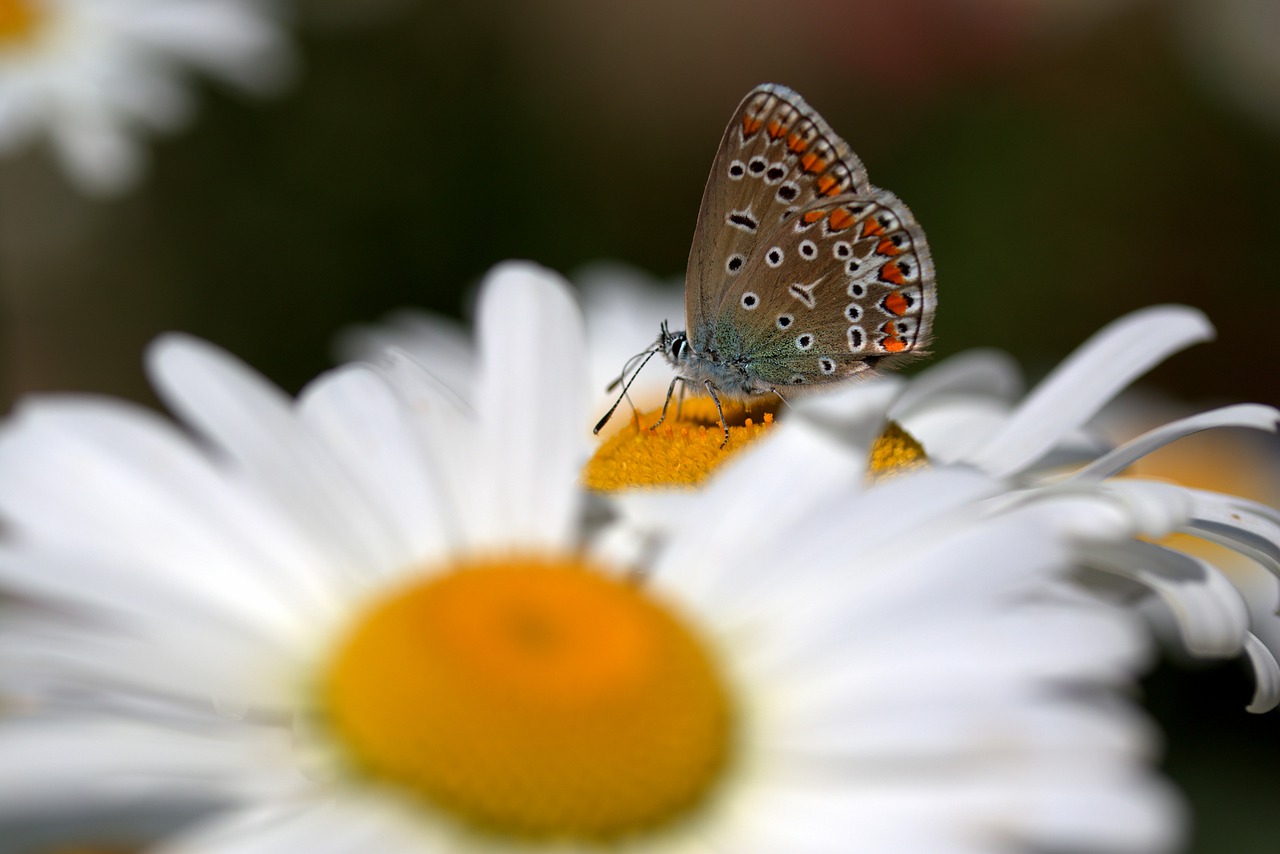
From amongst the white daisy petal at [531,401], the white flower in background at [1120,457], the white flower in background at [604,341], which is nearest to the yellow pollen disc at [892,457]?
the white flower in background at [1120,457]

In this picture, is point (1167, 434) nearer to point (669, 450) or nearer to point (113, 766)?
point (669, 450)

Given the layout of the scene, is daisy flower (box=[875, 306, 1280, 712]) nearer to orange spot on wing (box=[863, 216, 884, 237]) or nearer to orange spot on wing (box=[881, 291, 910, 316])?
orange spot on wing (box=[881, 291, 910, 316])

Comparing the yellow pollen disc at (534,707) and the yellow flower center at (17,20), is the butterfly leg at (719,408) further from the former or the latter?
the yellow flower center at (17,20)

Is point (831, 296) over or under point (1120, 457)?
over

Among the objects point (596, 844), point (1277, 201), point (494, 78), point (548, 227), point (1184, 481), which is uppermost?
point (494, 78)

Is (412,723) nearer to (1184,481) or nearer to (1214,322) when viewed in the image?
(1184,481)

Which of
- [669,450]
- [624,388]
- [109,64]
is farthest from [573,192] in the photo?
[669,450]

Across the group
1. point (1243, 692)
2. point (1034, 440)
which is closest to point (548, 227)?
point (1243, 692)
